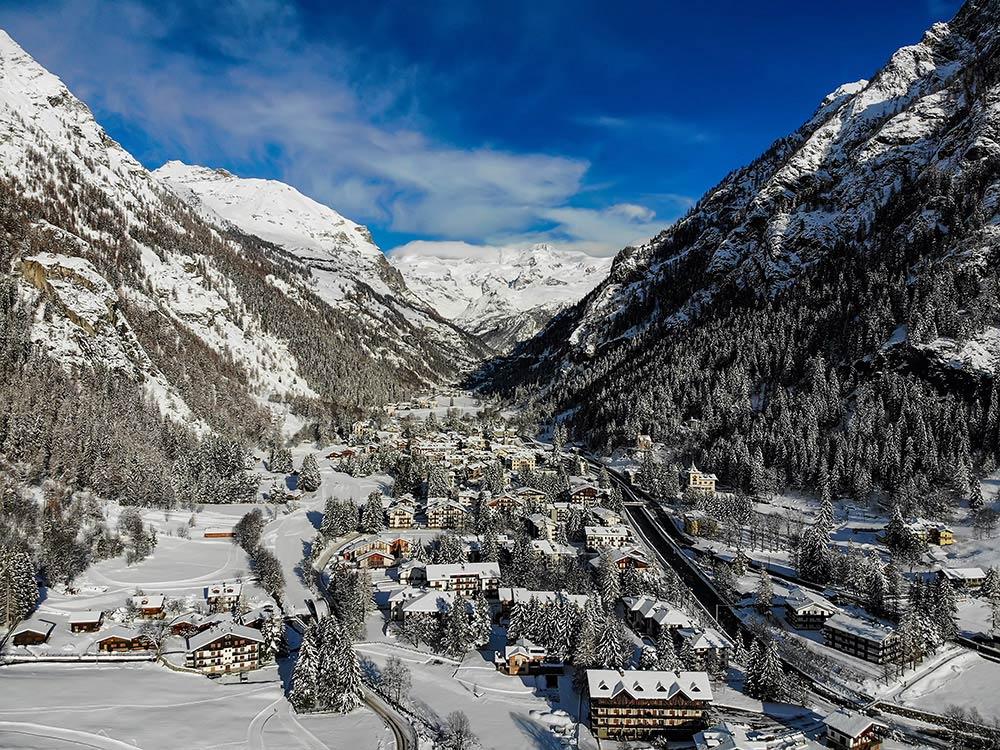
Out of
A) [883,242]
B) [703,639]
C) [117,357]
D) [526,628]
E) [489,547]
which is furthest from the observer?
[883,242]

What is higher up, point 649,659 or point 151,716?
point 649,659

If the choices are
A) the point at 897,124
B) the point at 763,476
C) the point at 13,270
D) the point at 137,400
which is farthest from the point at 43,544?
the point at 897,124

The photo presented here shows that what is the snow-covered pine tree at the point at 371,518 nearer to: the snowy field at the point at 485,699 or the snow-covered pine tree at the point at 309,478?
the snow-covered pine tree at the point at 309,478

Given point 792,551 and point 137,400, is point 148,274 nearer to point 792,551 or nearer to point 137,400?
point 137,400

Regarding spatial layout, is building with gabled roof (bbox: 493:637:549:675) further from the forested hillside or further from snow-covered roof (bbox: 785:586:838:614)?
the forested hillside

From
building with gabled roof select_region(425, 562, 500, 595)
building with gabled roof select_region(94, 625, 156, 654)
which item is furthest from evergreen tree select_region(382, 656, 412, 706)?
building with gabled roof select_region(94, 625, 156, 654)

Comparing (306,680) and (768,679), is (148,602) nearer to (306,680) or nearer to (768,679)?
(306,680)

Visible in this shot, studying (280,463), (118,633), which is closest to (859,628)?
(118,633)
